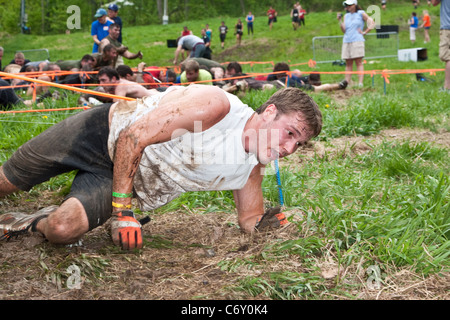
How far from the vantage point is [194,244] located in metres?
2.95

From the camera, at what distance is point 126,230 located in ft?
8.52

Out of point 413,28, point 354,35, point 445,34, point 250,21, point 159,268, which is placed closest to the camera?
point 159,268

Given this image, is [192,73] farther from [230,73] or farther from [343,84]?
[343,84]

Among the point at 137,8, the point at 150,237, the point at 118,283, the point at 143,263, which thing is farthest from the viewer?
the point at 137,8

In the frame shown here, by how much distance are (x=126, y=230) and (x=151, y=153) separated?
1.57ft

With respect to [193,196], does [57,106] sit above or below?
above

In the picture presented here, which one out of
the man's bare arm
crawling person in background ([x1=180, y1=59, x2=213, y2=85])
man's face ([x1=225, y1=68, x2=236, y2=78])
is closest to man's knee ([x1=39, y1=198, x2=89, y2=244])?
the man's bare arm

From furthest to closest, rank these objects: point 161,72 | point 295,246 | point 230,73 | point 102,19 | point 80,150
Answer: point 161,72 → point 230,73 → point 102,19 → point 80,150 → point 295,246

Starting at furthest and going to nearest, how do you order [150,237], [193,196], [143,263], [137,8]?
[137,8], [193,196], [150,237], [143,263]

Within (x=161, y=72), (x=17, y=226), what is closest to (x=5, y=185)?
(x=17, y=226)
